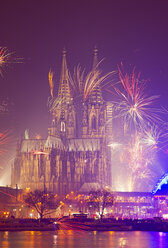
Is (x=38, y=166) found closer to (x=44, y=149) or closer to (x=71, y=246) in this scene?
(x=44, y=149)

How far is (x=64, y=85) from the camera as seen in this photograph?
189500mm

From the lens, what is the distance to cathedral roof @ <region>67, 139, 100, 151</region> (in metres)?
172

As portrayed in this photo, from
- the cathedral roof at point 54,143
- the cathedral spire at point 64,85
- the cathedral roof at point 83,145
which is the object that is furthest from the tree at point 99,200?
the cathedral spire at point 64,85

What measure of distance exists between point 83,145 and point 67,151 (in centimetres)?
636

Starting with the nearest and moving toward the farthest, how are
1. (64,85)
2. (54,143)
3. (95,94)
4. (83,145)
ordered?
1. (54,143)
2. (83,145)
3. (95,94)
4. (64,85)

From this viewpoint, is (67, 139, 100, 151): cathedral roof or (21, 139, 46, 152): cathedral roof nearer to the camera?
(21, 139, 46, 152): cathedral roof

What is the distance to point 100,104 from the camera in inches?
7146

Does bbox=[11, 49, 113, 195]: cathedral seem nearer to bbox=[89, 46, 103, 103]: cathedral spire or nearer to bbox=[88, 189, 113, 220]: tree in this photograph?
bbox=[89, 46, 103, 103]: cathedral spire

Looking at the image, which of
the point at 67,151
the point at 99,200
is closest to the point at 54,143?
the point at 67,151

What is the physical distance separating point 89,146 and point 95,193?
31407 millimetres

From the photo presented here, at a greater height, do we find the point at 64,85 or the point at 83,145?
the point at 64,85

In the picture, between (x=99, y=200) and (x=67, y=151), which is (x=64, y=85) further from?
(x=99, y=200)

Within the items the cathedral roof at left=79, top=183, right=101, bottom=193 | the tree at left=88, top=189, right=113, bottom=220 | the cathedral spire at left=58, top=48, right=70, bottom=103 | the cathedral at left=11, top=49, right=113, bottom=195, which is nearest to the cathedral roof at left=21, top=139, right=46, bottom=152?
the cathedral at left=11, top=49, right=113, bottom=195

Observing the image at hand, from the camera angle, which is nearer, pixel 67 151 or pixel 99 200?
pixel 99 200
